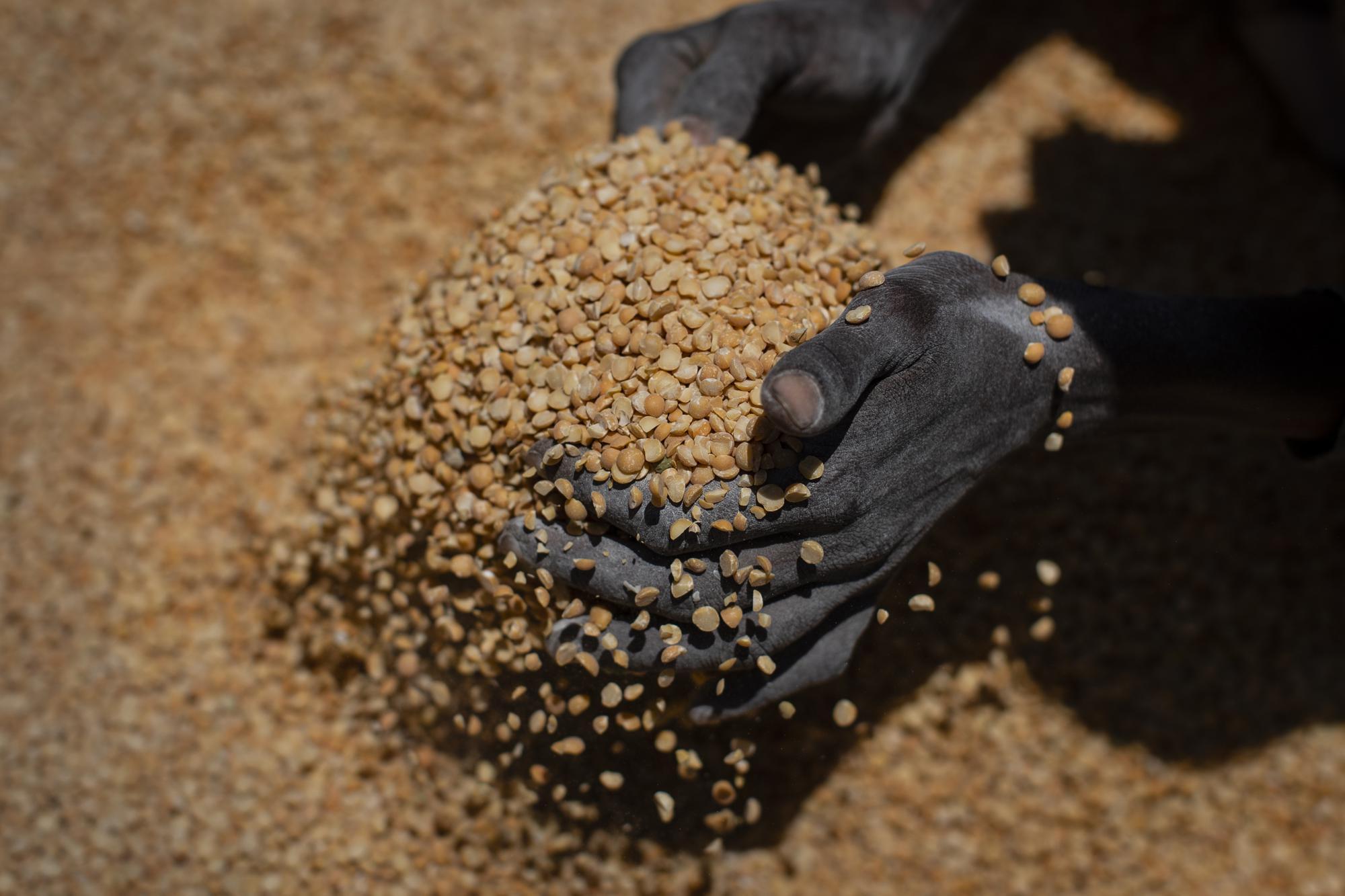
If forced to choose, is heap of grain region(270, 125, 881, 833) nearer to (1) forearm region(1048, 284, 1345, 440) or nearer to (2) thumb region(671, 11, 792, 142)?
(2) thumb region(671, 11, 792, 142)

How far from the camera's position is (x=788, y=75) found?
5.65 feet

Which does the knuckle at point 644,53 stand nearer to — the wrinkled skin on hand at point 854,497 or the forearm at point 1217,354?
the wrinkled skin on hand at point 854,497

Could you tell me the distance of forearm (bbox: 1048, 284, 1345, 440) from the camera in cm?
139

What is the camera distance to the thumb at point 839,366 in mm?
1033

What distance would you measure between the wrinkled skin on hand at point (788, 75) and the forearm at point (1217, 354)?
67cm

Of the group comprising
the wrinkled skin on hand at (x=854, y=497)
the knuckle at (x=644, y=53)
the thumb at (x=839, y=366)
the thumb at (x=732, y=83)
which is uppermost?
the knuckle at (x=644, y=53)

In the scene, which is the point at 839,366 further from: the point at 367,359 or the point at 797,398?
the point at 367,359

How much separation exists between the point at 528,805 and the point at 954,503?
0.92m

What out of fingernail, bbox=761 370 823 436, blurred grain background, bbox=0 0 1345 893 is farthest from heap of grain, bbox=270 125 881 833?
blurred grain background, bbox=0 0 1345 893

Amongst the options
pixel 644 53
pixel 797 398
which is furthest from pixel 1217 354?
pixel 644 53

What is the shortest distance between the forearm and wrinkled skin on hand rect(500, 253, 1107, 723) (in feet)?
0.20

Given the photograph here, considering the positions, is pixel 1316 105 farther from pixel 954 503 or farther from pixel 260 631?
pixel 260 631

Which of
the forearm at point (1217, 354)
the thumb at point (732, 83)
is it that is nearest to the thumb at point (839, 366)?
the forearm at point (1217, 354)

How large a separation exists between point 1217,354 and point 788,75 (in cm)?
90
